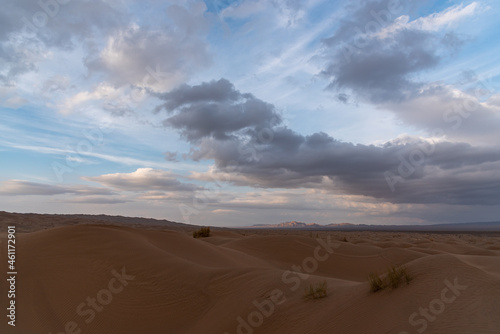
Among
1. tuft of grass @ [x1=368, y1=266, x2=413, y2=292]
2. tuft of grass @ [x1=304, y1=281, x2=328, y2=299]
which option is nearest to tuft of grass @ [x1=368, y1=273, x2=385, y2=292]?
tuft of grass @ [x1=368, y1=266, x2=413, y2=292]

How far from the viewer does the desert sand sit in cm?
423

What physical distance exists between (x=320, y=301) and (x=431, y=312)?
175 cm

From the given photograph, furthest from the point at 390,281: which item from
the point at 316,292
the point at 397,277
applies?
the point at 316,292

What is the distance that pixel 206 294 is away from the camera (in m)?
6.86

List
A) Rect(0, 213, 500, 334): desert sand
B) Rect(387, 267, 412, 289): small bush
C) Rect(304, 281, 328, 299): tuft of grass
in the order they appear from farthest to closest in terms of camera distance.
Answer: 1. Rect(304, 281, 328, 299): tuft of grass
2. Rect(387, 267, 412, 289): small bush
3. Rect(0, 213, 500, 334): desert sand

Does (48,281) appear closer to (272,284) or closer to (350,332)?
(272,284)

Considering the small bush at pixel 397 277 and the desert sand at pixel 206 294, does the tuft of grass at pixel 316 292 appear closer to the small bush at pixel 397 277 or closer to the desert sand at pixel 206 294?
the desert sand at pixel 206 294

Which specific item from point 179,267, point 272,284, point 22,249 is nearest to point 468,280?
point 272,284

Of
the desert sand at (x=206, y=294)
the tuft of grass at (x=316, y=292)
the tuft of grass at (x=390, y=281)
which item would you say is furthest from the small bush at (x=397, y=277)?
the tuft of grass at (x=316, y=292)

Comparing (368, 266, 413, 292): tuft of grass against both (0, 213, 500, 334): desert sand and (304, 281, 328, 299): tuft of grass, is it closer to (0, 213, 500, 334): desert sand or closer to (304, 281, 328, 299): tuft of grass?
(0, 213, 500, 334): desert sand

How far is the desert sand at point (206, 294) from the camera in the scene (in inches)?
166

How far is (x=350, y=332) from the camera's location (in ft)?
13.8

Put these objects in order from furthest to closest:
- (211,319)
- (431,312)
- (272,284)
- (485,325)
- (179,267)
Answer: (179,267) < (272,284) < (211,319) < (431,312) < (485,325)

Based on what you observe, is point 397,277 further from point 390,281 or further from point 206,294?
point 206,294
